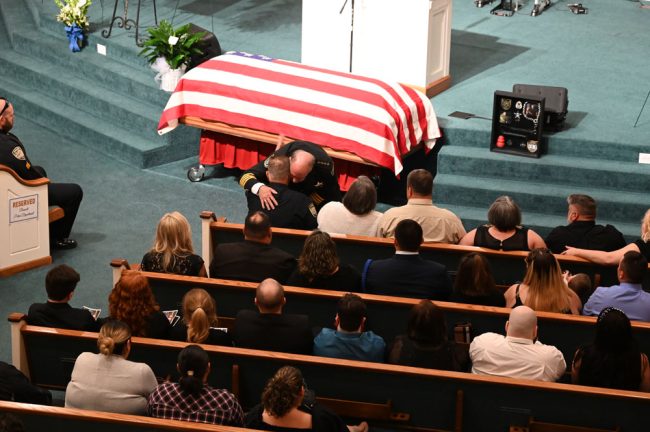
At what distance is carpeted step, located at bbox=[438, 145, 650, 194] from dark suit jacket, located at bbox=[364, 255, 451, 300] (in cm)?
293

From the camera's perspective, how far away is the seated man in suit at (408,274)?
599cm

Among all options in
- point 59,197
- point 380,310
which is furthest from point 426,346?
point 59,197

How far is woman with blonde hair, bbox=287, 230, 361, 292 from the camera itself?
5945mm

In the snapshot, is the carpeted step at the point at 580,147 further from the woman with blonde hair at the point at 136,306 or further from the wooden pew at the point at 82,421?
the wooden pew at the point at 82,421

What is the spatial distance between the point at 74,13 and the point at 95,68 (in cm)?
71

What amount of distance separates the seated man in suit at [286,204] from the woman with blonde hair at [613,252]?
161 cm

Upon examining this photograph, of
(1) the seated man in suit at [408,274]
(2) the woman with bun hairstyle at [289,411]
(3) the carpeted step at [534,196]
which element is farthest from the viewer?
(3) the carpeted step at [534,196]

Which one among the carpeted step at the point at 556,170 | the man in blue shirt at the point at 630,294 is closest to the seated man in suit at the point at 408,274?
the man in blue shirt at the point at 630,294

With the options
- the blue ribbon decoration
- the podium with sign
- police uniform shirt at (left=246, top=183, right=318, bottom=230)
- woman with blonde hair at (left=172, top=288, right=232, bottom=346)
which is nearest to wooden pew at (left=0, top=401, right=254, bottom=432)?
woman with blonde hair at (left=172, top=288, right=232, bottom=346)

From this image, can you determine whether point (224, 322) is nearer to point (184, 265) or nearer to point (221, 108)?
point (184, 265)

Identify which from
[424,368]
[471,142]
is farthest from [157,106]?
[424,368]

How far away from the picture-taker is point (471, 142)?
29.8 feet

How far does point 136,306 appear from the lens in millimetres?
5555

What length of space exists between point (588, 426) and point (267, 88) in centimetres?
470
